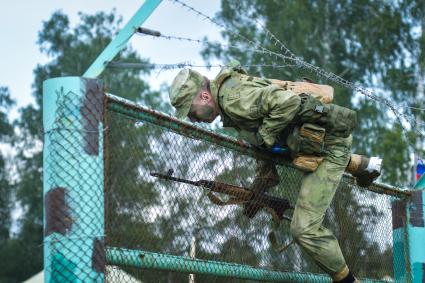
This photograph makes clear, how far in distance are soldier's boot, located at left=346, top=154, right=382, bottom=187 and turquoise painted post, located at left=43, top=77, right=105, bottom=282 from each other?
2310 millimetres

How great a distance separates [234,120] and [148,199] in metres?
0.83

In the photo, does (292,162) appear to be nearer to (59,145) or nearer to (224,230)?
(224,230)

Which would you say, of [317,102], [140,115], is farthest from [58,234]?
[317,102]

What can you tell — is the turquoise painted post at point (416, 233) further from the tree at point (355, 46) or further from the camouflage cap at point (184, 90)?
the tree at point (355, 46)

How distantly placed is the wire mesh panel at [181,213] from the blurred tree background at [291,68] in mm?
19900

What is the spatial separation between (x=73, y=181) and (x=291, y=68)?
2586 cm

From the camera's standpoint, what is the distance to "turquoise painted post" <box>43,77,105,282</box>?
4.16 meters

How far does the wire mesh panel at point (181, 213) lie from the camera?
471 centimetres

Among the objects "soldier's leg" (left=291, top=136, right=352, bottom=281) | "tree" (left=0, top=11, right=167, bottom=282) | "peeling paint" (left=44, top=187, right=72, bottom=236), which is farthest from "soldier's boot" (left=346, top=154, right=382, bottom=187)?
"tree" (left=0, top=11, right=167, bottom=282)

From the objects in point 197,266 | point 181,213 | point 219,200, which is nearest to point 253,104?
point 219,200

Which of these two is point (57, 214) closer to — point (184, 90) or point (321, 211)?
point (184, 90)

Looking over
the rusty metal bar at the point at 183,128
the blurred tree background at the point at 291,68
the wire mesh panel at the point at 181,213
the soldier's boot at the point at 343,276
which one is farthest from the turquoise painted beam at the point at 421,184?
the blurred tree background at the point at 291,68

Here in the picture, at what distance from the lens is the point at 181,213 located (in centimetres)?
526

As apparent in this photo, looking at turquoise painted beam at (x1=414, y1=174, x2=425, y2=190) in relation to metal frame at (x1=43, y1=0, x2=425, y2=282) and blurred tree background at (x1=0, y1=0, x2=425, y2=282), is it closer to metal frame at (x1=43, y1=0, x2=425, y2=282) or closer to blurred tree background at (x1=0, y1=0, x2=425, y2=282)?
metal frame at (x1=43, y1=0, x2=425, y2=282)
